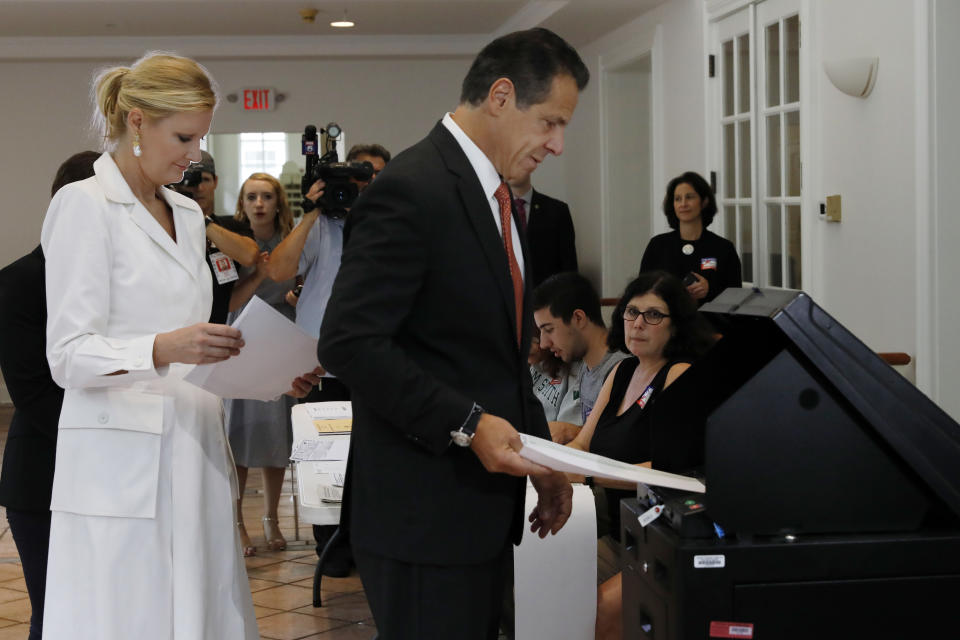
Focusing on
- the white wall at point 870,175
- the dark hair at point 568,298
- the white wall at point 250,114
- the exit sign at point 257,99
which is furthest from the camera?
the exit sign at point 257,99

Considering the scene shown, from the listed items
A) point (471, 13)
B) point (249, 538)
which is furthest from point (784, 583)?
point (471, 13)

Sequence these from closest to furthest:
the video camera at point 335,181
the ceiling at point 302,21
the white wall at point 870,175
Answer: the video camera at point 335,181
the white wall at point 870,175
the ceiling at point 302,21

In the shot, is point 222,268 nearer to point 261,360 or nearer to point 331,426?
point 261,360

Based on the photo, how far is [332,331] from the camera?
1.59 m

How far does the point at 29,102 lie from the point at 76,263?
9272 millimetres

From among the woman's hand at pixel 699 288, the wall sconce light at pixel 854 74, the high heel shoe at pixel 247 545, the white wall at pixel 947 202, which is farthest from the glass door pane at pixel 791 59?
the high heel shoe at pixel 247 545

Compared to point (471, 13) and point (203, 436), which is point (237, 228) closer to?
point (203, 436)

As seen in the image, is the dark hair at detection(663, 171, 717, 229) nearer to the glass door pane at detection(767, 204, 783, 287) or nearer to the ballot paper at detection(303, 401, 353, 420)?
the glass door pane at detection(767, 204, 783, 287)

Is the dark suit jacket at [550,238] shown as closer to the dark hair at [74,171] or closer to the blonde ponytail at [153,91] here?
the dark hair at [74,171]

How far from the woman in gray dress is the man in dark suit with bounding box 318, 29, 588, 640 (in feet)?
9.80

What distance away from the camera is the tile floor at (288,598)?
3902 mm

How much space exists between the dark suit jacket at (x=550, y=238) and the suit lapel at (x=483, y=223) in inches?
239

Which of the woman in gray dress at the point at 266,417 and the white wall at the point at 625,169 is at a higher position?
the white wall at the point at 625,169

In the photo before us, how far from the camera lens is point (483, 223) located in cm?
165
